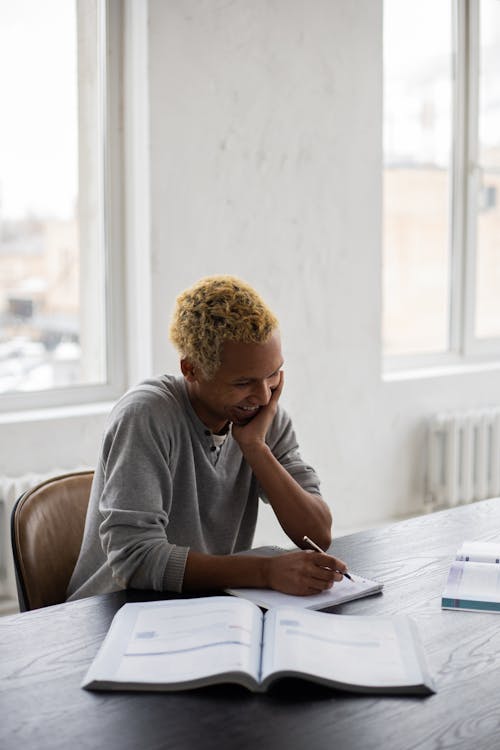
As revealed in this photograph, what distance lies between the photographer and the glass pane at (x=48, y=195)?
9.81 ft

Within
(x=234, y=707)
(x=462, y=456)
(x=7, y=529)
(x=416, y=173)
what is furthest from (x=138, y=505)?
(x=416, y=173)

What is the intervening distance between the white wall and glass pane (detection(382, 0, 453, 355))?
0.32m

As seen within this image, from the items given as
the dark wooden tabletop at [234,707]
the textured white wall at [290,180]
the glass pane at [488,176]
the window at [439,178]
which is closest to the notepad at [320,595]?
the dark wooden tabletop at [234,707]

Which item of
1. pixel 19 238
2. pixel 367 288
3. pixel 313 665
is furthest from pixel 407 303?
pixel 313 665

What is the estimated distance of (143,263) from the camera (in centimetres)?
314

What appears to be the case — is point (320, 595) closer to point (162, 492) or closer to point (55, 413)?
point (162, 492)

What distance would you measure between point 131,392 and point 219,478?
0.83 ft

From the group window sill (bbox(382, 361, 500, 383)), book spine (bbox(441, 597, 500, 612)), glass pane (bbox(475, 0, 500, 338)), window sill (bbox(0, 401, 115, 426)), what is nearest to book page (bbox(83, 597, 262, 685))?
book spine (bbox(441, 597, 500, 612))

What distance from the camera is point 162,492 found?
174 cm

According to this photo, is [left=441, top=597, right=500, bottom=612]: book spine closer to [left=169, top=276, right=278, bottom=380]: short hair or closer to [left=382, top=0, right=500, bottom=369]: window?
[left=169, top=276, right=278, bottom=380]: short hair

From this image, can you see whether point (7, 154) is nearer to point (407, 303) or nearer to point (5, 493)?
point (5, 493)

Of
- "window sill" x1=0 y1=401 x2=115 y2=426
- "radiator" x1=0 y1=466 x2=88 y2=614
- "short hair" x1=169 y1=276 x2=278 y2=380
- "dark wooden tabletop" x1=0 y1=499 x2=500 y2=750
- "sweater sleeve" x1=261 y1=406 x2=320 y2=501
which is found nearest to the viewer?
"dark wooden tabletop" x1=0 y1=499 x2=500 y2=750

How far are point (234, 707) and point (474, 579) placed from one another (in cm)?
64

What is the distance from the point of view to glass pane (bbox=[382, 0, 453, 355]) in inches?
155
